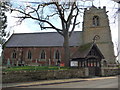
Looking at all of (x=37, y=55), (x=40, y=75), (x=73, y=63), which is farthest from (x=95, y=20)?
(x=40, y=75)

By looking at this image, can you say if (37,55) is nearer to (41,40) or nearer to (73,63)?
(41,40)

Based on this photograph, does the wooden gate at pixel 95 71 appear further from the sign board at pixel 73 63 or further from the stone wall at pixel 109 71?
the sign board at pixel 73 63

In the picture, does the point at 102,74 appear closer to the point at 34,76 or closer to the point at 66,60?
the point at 66,60

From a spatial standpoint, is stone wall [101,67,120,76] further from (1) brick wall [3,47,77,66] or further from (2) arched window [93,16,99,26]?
(2) arched window [93,16,99,26]

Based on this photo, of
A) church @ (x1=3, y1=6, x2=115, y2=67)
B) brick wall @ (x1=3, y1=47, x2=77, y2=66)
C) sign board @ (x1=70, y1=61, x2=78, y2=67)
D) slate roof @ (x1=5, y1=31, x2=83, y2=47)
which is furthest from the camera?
slate roof @ (x1=5, y1=31, x2=83, y2=47)

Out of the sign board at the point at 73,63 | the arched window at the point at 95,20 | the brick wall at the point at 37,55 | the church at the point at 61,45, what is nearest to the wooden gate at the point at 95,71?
the sign board at the point at 73,63

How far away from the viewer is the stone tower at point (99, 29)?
34.5m

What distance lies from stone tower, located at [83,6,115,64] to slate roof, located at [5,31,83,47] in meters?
3.00

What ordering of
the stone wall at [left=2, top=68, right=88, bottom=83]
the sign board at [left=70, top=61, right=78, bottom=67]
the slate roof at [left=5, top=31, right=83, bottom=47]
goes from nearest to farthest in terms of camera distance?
1. the stone wall at [left=2, top=68, right=88, bottom=83]
2. the sign board at [left=70, top=61, right=78, bottom=67]
3. the slate roof at [left=5, top=31, right=83, bottom=47]

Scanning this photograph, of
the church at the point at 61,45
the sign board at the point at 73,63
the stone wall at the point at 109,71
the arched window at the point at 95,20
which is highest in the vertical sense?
the arched window at the point at 95,20

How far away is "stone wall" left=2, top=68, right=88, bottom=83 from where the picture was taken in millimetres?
13734

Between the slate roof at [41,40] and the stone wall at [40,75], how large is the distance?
17875 millimetres

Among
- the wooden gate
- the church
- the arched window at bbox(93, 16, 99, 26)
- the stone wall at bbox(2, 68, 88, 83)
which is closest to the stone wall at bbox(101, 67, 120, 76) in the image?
the wooden gate

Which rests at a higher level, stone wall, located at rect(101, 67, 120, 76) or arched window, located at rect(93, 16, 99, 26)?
arched window, located at rect(93, 16, 99, 26)
